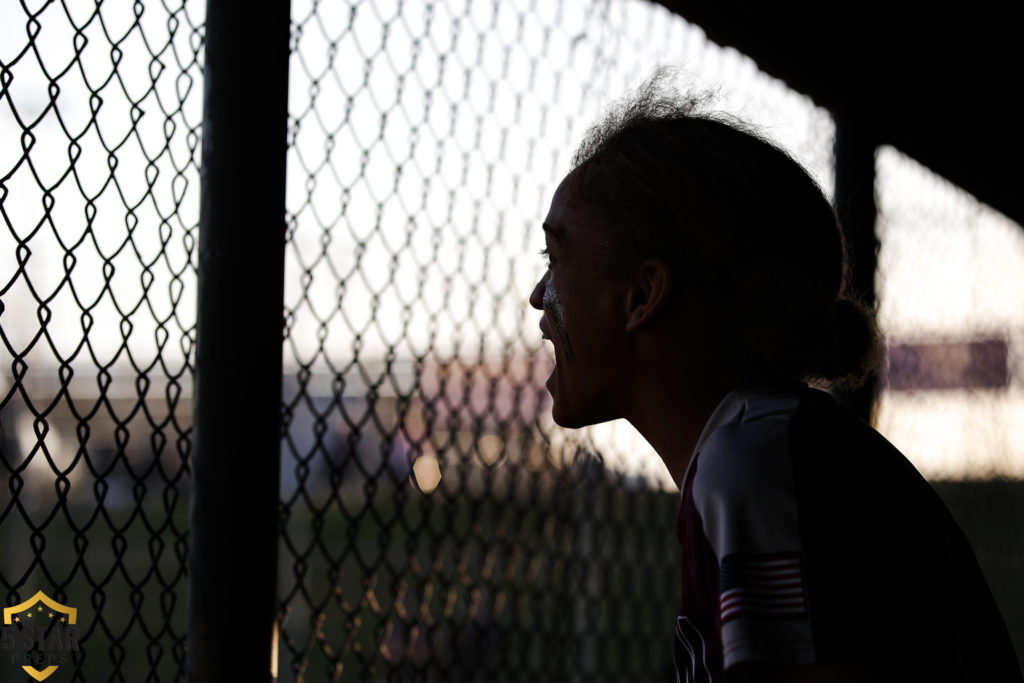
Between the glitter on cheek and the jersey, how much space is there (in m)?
0.34

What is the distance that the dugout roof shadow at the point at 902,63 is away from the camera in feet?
10.2

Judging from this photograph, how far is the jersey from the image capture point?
106cm

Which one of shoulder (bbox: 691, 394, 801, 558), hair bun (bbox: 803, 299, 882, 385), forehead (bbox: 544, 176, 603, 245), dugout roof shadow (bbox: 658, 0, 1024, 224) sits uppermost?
dugout roof shadow (bbox: 658, 0, 1024, 224)

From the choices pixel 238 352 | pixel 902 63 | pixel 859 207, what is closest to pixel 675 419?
pixel 238 352

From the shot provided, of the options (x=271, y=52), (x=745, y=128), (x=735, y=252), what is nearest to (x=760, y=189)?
(x=735, y=252)

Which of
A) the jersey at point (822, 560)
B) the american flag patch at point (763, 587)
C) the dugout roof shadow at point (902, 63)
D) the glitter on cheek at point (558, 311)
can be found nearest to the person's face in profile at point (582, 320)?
the glitter on cheek at point (558, 311)

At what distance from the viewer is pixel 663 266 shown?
1426mm

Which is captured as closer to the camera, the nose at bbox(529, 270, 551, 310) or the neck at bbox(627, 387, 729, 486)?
the neck at bbox(627, 387, 729, 486)

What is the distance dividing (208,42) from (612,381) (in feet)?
3.02

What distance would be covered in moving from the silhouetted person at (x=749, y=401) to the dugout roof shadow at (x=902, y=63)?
160cm

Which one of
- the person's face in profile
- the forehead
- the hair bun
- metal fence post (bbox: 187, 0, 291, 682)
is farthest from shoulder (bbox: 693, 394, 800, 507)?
metal fence post (bbox: 187, 0, 291, 682)

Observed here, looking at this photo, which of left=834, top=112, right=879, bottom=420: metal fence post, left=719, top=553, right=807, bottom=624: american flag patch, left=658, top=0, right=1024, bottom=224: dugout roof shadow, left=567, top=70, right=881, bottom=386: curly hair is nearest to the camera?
left=719, top=553, right=807, bottom=624: american flag patch

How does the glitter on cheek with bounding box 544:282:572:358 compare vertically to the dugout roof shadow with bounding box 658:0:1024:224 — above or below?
below

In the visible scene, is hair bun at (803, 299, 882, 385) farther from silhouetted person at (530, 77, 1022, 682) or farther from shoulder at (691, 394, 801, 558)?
shoulder at (691, 394, 801, 558)
